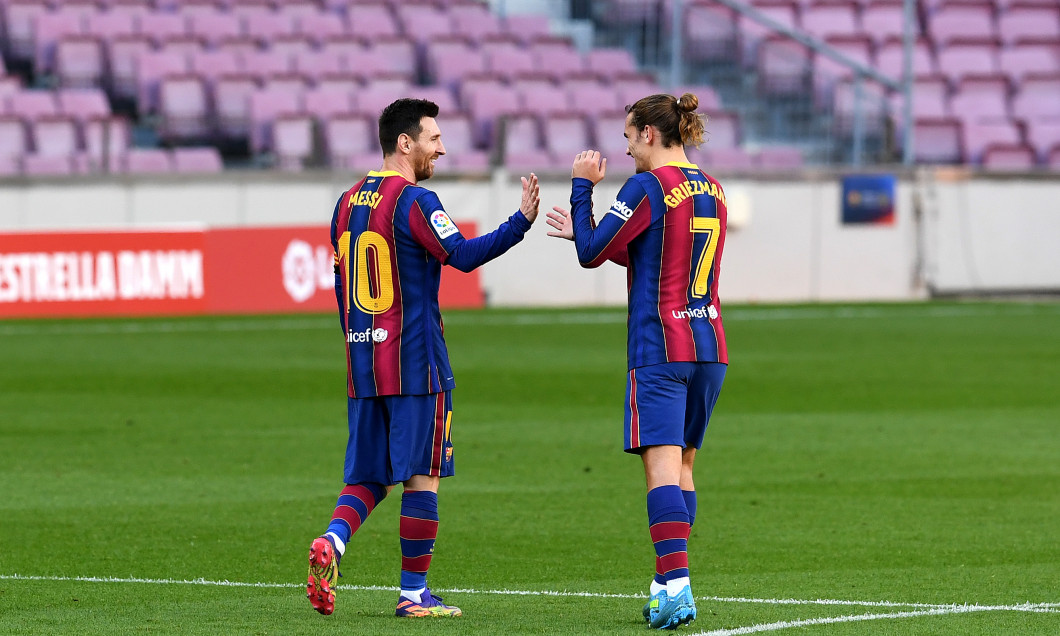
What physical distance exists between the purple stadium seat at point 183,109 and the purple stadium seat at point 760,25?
30.6 feet

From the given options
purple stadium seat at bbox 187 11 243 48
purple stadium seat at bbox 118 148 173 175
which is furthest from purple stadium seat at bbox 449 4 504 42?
purple stadium seat at bbox 118 148 173 175

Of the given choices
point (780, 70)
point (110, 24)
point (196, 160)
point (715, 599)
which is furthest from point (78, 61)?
point (715, 599)

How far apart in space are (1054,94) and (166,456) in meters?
22.8

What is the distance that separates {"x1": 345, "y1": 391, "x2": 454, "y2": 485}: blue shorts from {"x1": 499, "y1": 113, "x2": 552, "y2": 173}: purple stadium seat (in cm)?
1827

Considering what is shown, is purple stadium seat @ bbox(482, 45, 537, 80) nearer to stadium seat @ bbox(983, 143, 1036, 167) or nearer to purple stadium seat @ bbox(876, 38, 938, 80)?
purple stadium seat @ bbox(876, 38, 938, 80)

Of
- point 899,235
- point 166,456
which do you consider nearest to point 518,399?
point 166,456

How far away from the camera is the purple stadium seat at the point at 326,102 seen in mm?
25094

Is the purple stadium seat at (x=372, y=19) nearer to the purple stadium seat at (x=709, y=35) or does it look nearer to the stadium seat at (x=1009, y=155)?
the purple stadium seat at (x=709, y=35)

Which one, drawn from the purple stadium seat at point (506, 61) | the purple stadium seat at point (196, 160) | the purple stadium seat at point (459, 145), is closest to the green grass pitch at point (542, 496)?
the purple stadium seat at point (196, 160)

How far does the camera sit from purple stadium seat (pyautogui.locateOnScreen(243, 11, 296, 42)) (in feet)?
87.4

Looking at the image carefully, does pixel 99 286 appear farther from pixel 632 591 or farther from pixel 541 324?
pixel 632 591

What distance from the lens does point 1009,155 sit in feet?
87.9

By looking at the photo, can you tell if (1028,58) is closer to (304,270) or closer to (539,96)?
(539,96)

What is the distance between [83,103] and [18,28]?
8.11ft
